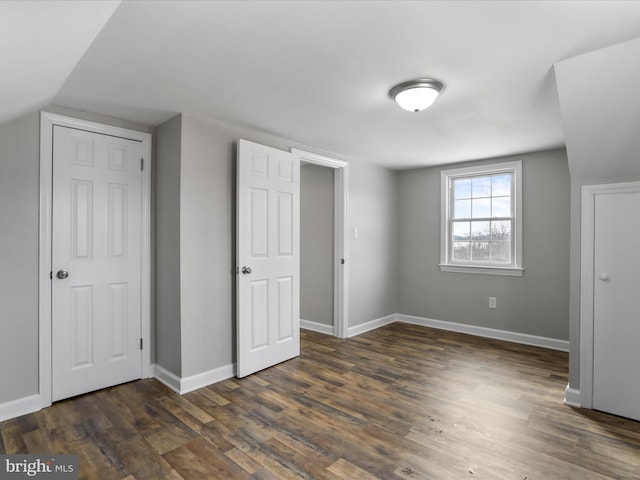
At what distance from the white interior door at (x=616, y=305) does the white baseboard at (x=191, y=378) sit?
2.89 metres

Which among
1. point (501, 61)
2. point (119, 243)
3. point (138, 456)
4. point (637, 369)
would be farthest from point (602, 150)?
point (119, 243)

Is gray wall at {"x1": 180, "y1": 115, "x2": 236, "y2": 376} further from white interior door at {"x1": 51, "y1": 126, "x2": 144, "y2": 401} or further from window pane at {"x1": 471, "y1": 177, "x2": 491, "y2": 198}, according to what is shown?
window pane at {"x1": 471, "y1": 177, "x2": 491, "y2": 198}

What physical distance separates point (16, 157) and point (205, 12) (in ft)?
6.15

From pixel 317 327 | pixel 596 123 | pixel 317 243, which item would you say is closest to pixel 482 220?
pixel 317 243

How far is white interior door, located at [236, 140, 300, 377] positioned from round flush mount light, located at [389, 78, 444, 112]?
1.43 meters

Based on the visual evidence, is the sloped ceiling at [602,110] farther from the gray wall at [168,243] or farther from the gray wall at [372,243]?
the gray wall at [168,243]

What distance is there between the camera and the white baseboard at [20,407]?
2.38 meters

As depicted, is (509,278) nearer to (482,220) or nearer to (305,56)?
(482,220)

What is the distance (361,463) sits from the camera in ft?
6.42

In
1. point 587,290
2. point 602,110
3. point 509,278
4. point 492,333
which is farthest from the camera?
point 492,333

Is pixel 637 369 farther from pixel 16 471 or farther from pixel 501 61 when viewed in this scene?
pixel 16 471

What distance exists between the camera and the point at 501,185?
4477mm

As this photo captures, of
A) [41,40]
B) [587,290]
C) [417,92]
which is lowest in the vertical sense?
[587,290]

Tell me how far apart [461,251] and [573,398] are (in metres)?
2.40
